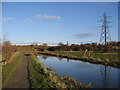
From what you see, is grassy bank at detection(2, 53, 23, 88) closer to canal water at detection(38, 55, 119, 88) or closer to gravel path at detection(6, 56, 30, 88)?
gravel path at detection(6, 56, 30, 88)

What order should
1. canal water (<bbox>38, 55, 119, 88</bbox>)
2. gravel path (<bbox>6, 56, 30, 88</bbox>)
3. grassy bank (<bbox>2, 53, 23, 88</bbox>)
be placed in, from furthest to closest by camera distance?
canal water (<bbox>38, 55, 119, 88</bbox>) < grassy bank (<bbox>2, 53, 23, 88</bbox>) < gravel path (<bbox>6, 56, 30, 88</bbox>)

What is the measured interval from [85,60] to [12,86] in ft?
56.3

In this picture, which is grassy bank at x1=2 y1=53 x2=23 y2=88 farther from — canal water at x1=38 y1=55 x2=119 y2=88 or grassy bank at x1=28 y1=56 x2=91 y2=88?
canal water at x1=38 y1=55 x2=119 y2=88

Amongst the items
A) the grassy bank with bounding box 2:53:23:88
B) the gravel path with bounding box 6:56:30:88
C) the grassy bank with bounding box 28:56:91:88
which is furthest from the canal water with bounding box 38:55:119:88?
the grassy bank with bounding box 2:53:23:88

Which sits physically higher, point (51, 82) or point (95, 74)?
point (51, 82)

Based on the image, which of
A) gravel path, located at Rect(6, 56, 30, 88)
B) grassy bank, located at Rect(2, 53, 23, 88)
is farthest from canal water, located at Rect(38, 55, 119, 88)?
grassy bank, located at Rect(2, 53, 23, 88)

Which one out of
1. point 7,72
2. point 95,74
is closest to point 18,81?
point 7,72

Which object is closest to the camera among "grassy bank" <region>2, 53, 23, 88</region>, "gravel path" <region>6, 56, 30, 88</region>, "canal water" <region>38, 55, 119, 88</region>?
"gravel path" <region>6, 56, 30, 88</region>

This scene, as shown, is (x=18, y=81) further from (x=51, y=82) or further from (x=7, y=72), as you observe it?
(x=7, y=72)

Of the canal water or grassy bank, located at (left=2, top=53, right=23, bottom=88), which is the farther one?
the canal water

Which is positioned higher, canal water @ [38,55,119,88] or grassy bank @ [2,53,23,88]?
grassy bank @ [2,53,23,88]

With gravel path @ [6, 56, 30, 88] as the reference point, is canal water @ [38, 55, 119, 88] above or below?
below

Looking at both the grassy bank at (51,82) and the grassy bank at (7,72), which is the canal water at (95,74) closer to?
the grassy bank at (51,82)

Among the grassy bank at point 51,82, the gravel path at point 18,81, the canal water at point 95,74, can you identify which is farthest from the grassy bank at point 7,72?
the canal water at point 95,74
